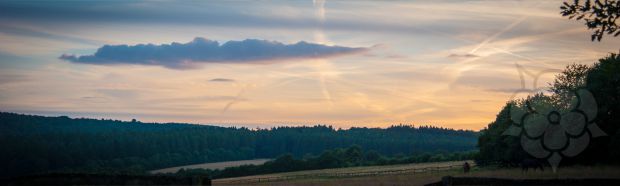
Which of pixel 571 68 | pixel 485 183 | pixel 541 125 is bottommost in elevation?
pixel 485 183

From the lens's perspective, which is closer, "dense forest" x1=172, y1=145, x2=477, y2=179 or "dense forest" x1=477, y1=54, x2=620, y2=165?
"dense forest" x1=477, y1=54, x2=620, y2=165

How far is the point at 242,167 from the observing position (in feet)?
463

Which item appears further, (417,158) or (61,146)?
(61,146)

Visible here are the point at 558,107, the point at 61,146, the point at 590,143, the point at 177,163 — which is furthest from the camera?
Answer: the point at 177,163

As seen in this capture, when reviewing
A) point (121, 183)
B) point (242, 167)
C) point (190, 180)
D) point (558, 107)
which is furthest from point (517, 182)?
point (242, 167)

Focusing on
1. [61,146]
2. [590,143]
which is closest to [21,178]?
[590,143]

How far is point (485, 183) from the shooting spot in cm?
3722

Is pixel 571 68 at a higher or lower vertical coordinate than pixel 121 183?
higher

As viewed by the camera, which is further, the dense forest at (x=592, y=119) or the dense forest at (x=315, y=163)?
the dense forest at (x=315, y=163)

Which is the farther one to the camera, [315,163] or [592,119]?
[315,163]

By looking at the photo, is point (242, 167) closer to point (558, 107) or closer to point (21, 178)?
point (558, 107)

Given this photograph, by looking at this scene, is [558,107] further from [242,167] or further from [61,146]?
[61,146]

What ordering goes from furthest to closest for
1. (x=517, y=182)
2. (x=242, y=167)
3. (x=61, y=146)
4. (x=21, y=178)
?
1. (x=61, y=146)
2. (x=242, y=167)
3. (x=517, y=182)
4. (x=21, y=178)

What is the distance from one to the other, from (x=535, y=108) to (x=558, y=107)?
14.0ft
